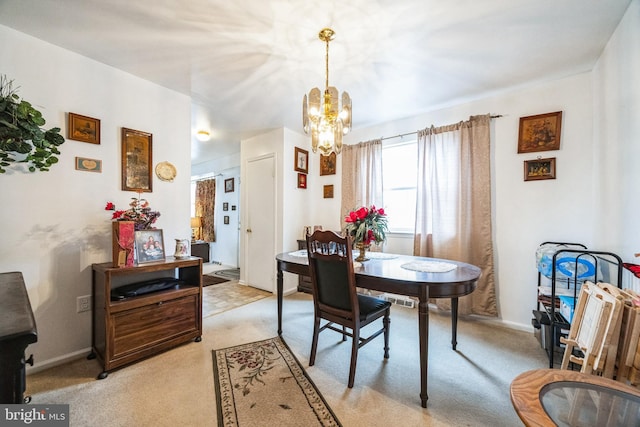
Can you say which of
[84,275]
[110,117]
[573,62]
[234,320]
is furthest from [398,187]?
[84,275]

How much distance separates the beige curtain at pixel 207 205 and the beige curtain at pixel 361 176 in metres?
3.75

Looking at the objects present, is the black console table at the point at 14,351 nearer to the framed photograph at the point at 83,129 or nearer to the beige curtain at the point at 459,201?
the framed photograph at the point at 83,129

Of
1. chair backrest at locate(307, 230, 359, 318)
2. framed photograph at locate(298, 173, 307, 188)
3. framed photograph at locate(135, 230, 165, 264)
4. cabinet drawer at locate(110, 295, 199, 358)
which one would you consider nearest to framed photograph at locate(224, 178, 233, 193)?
framed photograph at locate(298, 173, 307, 188)

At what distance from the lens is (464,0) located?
5.16 ft

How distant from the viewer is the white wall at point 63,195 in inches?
72.4

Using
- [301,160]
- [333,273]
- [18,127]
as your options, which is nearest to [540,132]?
[333,273]

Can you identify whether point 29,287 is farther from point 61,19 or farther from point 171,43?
point 171,43

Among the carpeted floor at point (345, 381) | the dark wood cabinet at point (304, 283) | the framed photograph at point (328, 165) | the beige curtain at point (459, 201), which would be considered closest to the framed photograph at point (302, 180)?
the framed photograph at point (328, 165)

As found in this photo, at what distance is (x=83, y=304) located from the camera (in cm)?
210

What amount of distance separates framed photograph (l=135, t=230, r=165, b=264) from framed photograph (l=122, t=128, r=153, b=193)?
53 centimetres

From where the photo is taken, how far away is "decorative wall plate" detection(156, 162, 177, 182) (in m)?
2.57

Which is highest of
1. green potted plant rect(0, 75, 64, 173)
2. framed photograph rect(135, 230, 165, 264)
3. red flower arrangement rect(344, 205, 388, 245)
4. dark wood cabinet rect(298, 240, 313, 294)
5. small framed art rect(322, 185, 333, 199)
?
green potted plant rect(0, 75, 64, 173)

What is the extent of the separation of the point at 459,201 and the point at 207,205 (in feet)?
18.3
